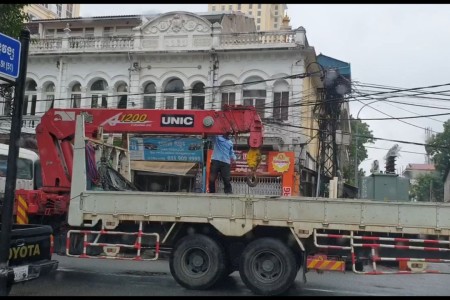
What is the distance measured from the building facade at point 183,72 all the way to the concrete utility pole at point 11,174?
46.1ft

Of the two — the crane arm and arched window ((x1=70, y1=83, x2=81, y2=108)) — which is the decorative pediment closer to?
arched window ((x1=70, y1=83, x2=81, y2=108))

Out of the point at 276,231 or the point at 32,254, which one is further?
the point at 276,231

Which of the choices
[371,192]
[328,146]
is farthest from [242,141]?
[371,192]

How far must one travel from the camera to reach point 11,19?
9938 millimetres

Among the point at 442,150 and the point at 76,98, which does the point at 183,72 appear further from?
the point at 442,150

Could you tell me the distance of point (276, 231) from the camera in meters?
8.12

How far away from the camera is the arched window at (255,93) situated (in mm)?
21062

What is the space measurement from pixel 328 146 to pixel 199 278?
15867 mm

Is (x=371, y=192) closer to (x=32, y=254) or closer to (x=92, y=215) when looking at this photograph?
(x=92, y=215)

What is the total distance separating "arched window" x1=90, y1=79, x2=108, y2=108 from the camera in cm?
2285

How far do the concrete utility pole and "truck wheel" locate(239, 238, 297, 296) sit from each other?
11.5 feet

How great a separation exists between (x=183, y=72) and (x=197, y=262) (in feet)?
48.0

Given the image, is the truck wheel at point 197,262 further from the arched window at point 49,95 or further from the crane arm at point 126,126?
the arched window at point 49,95

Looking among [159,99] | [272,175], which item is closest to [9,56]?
[272,175]
